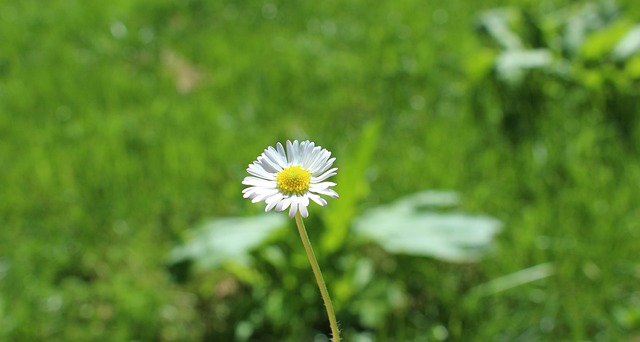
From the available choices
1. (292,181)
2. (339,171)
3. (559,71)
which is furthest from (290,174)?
(559,71)

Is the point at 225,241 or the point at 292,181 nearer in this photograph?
the point at 292,181

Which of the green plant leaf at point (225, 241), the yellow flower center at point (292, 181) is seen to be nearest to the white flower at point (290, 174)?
the yellow flower center at point (292, 181)

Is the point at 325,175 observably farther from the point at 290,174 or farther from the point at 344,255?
the point at 344,255

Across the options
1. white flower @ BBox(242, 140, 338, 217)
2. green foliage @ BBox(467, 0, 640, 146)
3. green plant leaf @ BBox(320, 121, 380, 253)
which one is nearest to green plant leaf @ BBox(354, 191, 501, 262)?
green plant leaf @ BBox(320, 121, 380, 253)

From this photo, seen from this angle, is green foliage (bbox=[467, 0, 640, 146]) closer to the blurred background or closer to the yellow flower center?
the blurred background

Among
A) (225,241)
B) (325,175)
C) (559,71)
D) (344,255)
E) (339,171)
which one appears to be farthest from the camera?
(559,71)

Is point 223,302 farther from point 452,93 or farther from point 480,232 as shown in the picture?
point 452,93

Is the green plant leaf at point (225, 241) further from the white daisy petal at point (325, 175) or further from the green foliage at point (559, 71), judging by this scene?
the white daisy petal at point (325, 175)

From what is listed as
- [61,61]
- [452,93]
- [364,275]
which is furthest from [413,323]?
[61,61]
